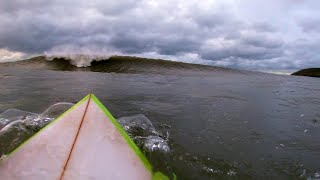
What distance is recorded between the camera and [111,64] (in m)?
29.3

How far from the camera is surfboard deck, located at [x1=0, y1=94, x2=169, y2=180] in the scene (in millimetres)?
3410

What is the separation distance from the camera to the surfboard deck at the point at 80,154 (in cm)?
341

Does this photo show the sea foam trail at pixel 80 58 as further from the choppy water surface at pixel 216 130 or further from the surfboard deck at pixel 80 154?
the surfboard deck at pixel 80 154

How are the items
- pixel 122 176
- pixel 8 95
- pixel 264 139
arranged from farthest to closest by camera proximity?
pixel 8 95
pixel 264 139
pixel 122 176

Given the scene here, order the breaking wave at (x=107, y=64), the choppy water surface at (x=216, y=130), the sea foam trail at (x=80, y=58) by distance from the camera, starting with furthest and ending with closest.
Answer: the sea foam trail at (x=80, y=58)
the breaking wave at (x=107, y=64)
the choppy water surface at (x=216, y=130)

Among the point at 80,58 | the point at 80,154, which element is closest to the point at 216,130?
the point at 80,154

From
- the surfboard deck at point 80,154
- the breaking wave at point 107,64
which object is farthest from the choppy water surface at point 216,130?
the breaking wave at point 107,64

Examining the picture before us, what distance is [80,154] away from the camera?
3.46 meters

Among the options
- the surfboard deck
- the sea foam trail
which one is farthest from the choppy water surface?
the sea foam trail

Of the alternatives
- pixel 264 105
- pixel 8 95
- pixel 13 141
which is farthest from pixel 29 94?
pixel 264 105

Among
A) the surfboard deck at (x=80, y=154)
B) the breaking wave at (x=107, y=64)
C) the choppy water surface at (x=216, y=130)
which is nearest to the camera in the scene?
the surfboard deck at (x=80, y=154)

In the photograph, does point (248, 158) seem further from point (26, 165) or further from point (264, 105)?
point (264, 105)

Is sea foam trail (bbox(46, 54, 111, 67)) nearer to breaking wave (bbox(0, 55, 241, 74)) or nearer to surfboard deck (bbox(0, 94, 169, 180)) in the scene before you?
breaking wave (bbox(0, 55, 241, 74))

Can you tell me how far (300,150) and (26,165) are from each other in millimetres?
4713
